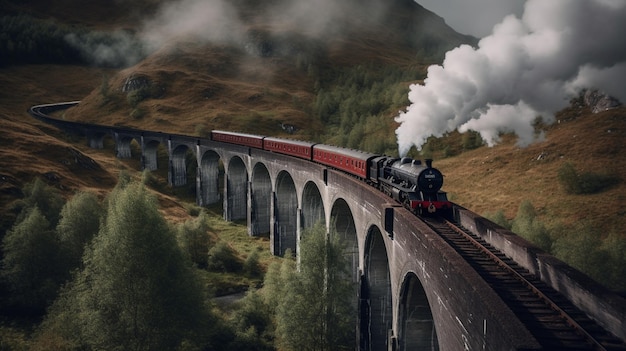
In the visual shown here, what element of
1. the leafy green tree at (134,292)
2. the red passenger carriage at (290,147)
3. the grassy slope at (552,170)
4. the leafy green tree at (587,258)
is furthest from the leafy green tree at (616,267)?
the leafy green tree at (134,292)

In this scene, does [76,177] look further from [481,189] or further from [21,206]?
[481,189]

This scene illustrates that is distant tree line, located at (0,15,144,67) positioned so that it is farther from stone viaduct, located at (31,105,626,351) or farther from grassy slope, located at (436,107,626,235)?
grassy slope, located at (436,107,626,235)

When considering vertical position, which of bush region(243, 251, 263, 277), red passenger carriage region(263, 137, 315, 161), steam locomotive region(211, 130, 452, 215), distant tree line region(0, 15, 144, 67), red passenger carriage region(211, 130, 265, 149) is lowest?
bush region(243, 251, 263, 277)

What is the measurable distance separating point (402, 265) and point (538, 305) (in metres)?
5.90

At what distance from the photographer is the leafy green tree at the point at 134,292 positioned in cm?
1853

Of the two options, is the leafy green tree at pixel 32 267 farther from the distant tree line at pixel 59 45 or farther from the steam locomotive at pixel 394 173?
the distant tree line at pixel 59 45

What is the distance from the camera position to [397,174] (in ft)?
69.9

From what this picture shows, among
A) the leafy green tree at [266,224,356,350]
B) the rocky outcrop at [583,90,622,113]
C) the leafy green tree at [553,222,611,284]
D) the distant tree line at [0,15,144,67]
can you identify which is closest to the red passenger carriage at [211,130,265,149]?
the leafy green tree at [266,224,356,350]

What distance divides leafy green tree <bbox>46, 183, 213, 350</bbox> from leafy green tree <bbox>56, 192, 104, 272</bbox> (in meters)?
6.69

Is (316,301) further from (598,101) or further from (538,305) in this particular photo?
(598,101)

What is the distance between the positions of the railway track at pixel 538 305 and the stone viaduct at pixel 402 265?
43 cm

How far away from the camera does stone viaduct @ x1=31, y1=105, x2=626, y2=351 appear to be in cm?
955

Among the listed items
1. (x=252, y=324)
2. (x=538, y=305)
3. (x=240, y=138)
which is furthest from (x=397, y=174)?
(x=240, y=138)

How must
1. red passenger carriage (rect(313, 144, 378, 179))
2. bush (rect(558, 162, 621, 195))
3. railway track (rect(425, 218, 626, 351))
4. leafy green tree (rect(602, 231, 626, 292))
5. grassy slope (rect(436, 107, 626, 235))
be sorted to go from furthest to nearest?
1. bush (rect(558, 162, 621, 195))
2. grassy slope (rect(436, 107, 626, 235))
3. leafy green tree (rect(602, 231, 626, 292))
4. red passenger carriage (rect(313, 144, 378, 179))
5. railway track (rect(425, 218, 626, 351))
